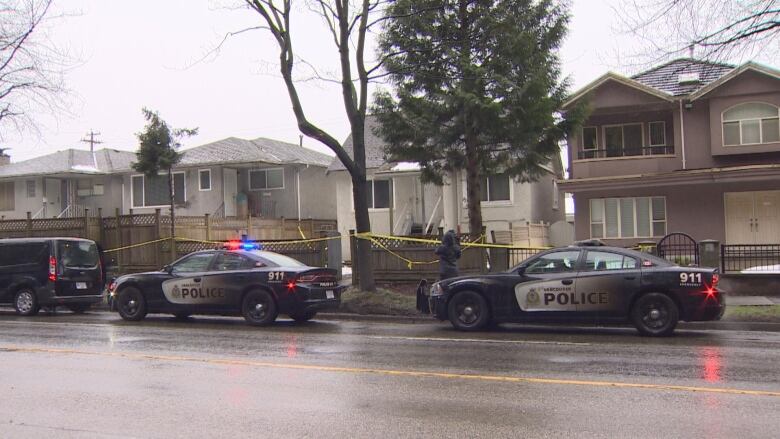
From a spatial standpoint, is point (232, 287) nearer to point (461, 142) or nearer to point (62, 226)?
point (461, 142)

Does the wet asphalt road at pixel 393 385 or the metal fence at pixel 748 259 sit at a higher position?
the metal fence at pixel 748 259

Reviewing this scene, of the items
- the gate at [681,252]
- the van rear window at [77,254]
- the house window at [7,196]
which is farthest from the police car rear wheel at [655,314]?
the house window at [7,196]

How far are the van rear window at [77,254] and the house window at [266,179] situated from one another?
17.6 metres

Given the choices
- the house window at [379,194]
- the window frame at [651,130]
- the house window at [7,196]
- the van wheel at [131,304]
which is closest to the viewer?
the van wheel at [131,304]

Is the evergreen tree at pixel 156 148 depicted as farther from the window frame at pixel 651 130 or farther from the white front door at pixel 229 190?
the window frame at pixel 651 130

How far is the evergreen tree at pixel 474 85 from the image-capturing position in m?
17.7

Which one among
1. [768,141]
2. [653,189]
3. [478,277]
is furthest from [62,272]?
[768,141]

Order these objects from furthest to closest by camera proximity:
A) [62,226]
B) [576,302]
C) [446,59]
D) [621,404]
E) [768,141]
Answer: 1. [62,226]
2. [768,141]
3. [446,59]
4. [576,302]
5. [621,404]

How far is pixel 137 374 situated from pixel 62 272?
Result: 9.49 meters

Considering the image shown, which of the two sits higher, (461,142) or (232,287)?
(461,142)

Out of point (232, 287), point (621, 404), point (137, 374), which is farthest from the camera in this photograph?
point (232, 287)

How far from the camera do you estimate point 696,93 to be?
2288 cm

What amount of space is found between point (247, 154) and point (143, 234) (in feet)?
41.1

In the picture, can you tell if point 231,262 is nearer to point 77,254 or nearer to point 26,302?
point 77,254
